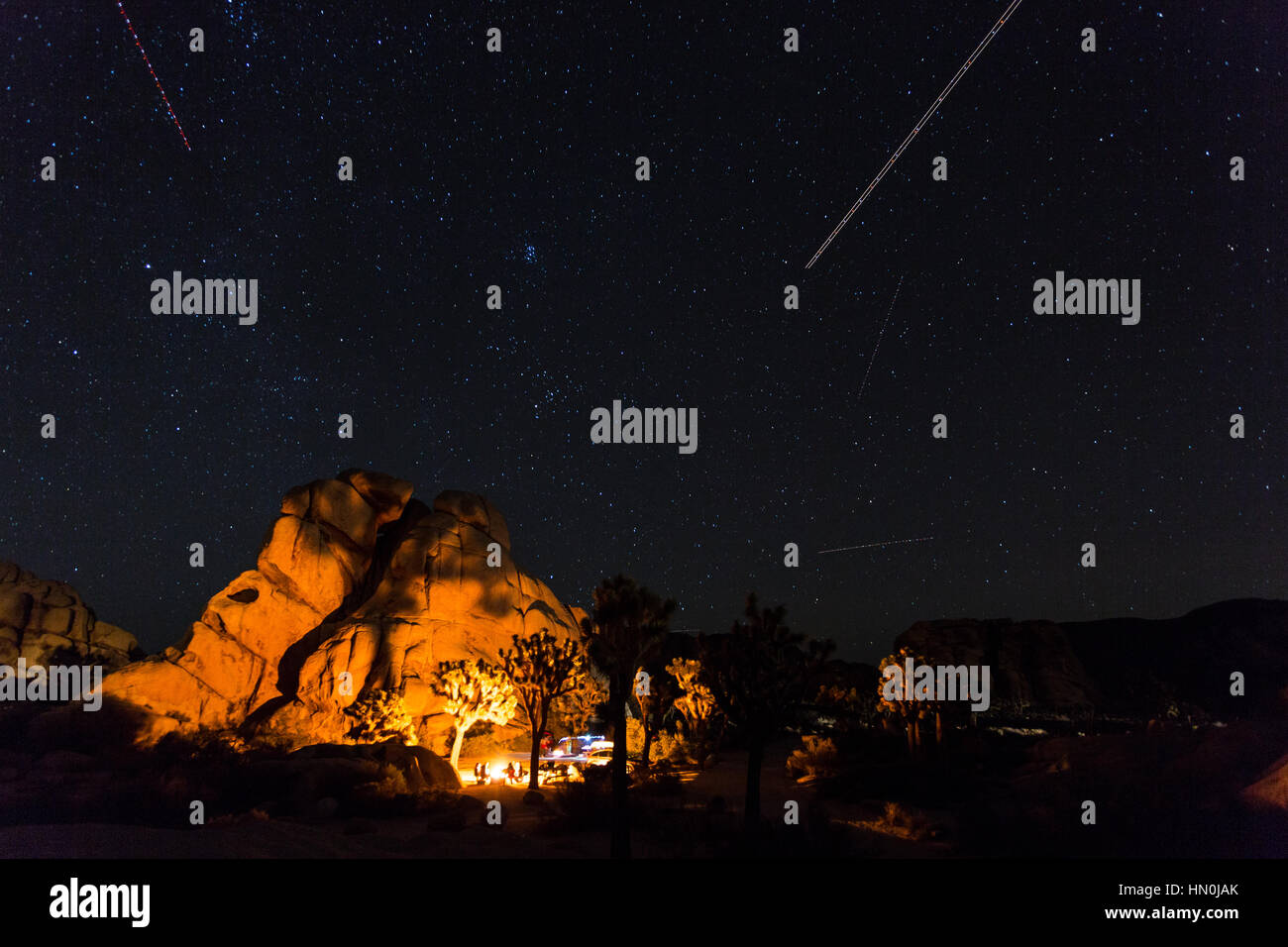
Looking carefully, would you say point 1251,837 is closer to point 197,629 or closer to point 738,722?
point 738,722

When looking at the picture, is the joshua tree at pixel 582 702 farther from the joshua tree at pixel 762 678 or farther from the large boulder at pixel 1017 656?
the large boulder at pixel 1017 656

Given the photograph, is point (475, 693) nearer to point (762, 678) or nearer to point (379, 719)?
point (379, 719)

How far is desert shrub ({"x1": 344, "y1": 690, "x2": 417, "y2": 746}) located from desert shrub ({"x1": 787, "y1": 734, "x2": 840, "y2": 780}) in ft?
49.6

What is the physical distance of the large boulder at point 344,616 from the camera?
35.4 metres

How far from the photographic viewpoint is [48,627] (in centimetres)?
5097

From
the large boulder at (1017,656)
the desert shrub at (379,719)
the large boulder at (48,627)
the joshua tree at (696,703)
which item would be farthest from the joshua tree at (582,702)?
the large boulder at (48,627)

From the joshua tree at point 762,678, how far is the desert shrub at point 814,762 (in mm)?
9350

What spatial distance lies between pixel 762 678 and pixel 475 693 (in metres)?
14.2

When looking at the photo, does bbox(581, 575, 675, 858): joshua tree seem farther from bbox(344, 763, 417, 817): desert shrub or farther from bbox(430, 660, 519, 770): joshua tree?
bbox(430, 660, 519, 770): joshua tree

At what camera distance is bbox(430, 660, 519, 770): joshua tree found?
2950 cm

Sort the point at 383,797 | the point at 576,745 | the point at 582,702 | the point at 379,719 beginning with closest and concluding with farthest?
the point at 383,797
the point at 379,719
the point at 582,702
the point at 576,745

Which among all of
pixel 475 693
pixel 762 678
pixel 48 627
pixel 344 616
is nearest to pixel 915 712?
pixel 762 678
